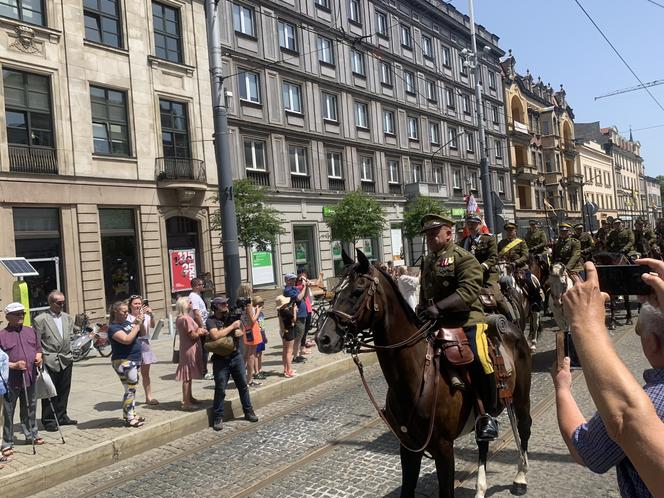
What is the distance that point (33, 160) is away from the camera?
17.7 meters

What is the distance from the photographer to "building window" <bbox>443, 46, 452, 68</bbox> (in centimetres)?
4088

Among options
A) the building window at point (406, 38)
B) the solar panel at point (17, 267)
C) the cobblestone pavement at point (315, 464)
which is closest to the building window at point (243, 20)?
the building window at point (406, 38)

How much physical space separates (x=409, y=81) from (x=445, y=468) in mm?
35397

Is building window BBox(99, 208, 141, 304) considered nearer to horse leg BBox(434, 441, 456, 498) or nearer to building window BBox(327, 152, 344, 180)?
building window BBox(327, 152, 344, 180)

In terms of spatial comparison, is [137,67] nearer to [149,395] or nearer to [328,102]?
[328,102]

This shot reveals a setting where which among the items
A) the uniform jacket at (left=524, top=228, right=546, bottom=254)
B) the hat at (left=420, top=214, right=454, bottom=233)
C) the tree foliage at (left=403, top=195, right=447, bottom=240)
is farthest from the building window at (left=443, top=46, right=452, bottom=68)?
the hat at (left=420, top=214, right=454, bottom=233)

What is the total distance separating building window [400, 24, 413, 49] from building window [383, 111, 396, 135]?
547 cm

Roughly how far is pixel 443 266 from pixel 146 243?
58.5 feet

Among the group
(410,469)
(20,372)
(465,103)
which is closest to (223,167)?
(20,372)

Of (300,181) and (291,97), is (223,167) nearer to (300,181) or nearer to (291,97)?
(300,181)

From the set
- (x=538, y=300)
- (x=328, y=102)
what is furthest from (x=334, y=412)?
(x=328, y=102)

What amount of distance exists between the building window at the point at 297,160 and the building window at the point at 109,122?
30.1 feet

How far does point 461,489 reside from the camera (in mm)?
5039

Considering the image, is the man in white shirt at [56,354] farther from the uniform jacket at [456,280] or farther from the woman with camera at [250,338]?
the uniform jacket at [456,280]
